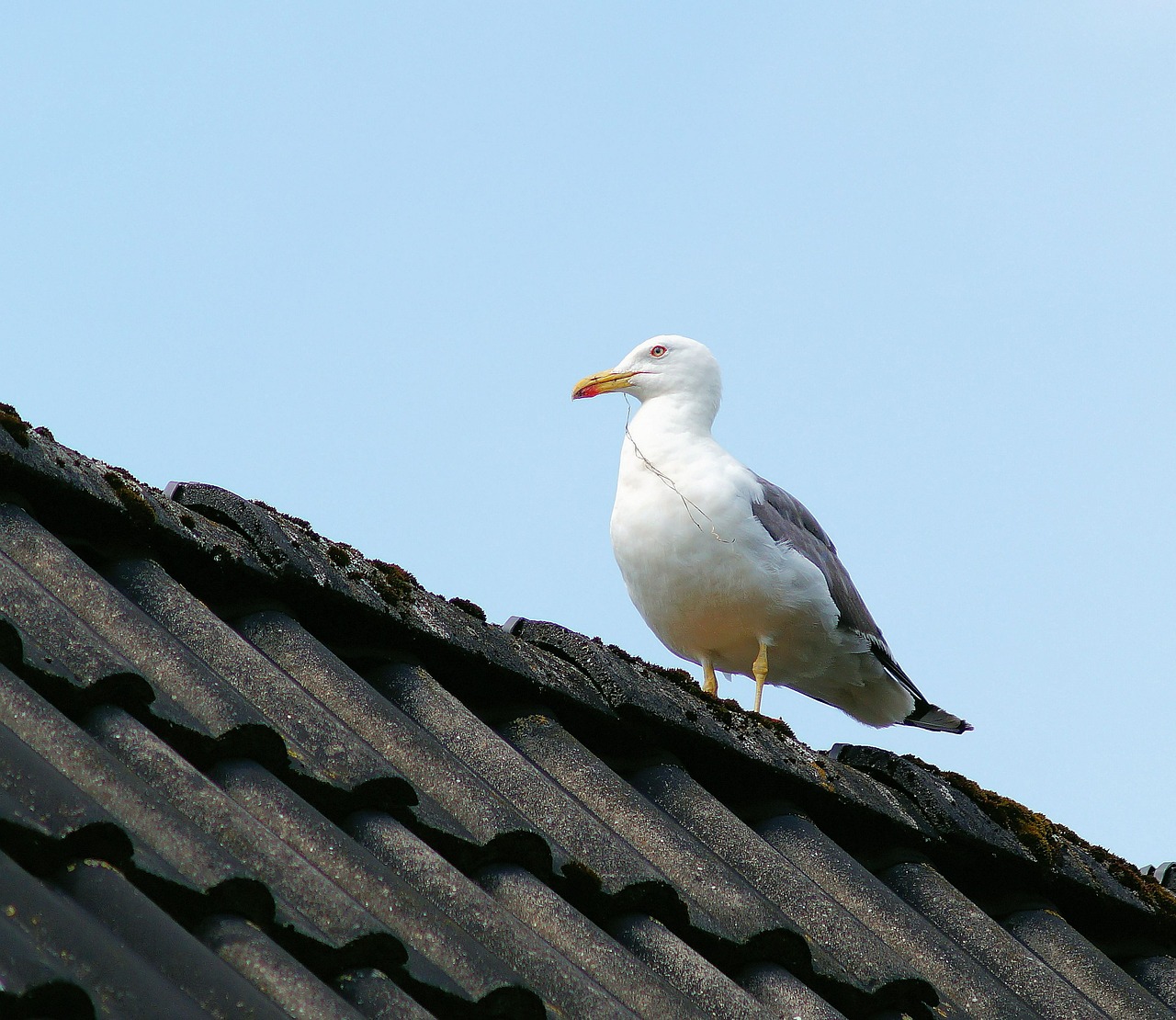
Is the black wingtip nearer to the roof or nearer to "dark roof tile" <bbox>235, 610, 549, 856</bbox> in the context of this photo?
the roof

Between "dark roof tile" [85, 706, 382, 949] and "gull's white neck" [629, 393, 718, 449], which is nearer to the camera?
"dark roof tile" [85, 706, 382, 949]

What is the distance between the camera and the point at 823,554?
648cm

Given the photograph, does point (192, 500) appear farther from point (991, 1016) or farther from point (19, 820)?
point (991, 1016)

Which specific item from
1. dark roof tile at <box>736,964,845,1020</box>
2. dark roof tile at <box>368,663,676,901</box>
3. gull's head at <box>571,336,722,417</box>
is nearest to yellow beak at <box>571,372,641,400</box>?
gull's head at <box>571,336,722,417</box>

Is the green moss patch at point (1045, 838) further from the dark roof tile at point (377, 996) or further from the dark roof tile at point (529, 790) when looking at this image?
the dark roof tile at point (377, 996)

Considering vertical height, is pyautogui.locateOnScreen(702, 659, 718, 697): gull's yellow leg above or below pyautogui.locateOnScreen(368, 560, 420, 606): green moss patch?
above

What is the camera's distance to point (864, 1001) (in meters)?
2.85

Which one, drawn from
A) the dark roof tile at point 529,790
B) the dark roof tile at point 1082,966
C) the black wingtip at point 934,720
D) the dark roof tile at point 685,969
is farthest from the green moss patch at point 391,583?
the black wingtip at point 934,720

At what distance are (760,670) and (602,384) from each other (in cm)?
167

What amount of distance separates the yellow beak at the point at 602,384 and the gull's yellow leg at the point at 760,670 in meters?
1.50

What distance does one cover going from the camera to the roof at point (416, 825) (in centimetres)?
202

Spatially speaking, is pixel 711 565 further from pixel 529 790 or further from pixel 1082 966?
pixel 529 790

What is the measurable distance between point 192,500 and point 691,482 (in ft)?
10.2

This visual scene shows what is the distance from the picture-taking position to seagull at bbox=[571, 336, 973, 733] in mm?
6086
